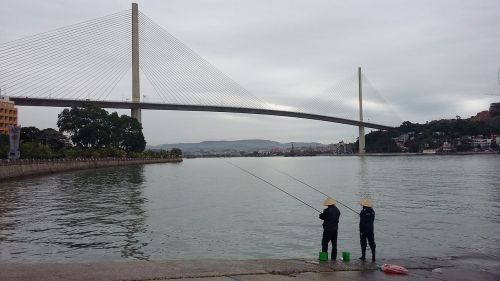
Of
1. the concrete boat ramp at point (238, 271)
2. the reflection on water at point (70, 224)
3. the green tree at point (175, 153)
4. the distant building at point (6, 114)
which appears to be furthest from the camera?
the green tree at point (175, 153)

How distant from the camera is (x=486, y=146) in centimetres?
15825

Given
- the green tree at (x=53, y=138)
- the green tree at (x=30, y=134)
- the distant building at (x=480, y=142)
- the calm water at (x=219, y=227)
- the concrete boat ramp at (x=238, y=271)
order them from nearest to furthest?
the concrete boat ramp at (x=238, y=271)
the calm water at (x=219, y=227)
the green tree at (x=30, y=134)
the green tree at (x=53, y=138)
the distant building at (x=480, y=142)

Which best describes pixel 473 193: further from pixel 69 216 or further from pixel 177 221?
pixel 69 216

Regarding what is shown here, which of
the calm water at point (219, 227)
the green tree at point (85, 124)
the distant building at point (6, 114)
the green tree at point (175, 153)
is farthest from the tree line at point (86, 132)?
the calm water at point (219, 227)

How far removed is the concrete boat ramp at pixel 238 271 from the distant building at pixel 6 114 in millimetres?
86954

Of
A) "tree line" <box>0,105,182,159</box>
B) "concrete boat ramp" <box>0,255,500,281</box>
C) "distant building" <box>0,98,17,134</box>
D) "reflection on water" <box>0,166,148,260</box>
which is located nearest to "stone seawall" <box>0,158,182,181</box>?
"tree line" <box>0,105,182,159</box>

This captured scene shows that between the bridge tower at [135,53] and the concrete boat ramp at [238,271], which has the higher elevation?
the bridge tower at [135,53]

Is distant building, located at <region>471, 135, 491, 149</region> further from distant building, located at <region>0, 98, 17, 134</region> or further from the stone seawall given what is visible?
distant building, located at <region>0, 98, 17, 134</region>

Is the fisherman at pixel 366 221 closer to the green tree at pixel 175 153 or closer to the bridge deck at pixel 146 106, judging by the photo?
the bridge deck at pixel 146 106

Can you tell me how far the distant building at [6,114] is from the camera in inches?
3430

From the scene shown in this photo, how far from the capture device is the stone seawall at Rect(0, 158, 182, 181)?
41744mm

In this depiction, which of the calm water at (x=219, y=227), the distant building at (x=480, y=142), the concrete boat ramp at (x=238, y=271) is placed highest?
the distant building at (x=480, y=142)

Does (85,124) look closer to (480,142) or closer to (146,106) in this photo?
(146,106)

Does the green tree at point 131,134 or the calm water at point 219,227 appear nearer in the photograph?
the calm water at point 219,227
